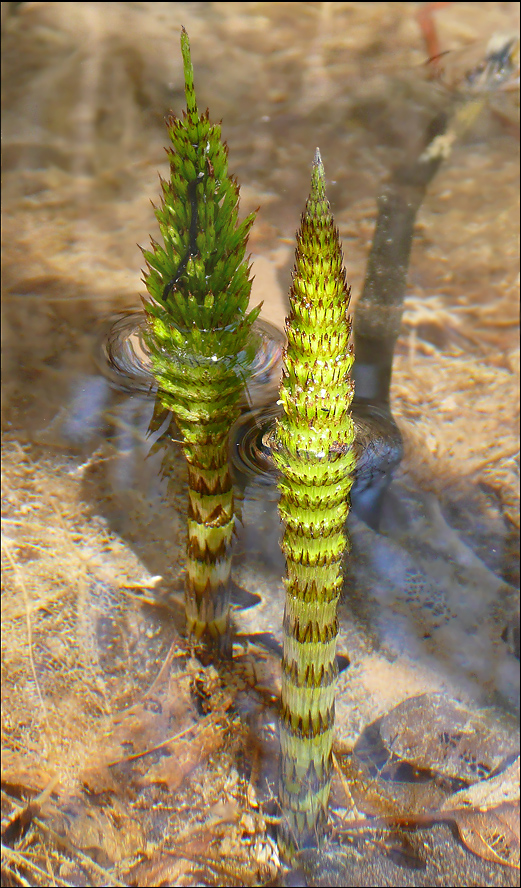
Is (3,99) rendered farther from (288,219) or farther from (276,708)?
(276,708)

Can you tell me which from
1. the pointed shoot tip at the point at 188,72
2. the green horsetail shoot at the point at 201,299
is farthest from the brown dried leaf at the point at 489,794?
the pointed shoot tip at the point at 188,72

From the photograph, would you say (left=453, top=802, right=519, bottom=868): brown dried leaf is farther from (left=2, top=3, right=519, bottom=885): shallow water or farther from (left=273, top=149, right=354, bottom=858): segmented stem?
(left=273, top=149, right=354, bottom=858): segmented stem

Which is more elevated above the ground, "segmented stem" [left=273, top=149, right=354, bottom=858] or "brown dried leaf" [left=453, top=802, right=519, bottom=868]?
"segmented stem" [left=273, top=149, right=354, bottom=858]

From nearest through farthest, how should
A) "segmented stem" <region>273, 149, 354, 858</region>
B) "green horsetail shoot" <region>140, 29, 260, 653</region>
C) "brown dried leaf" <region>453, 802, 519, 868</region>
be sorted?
"segmented stem" <region>273, 149, 354, 858</region> < "green horsetail shoot" <region>140, 29, 260, 653</region> < "brown dried leaf" <region>453, 802, 519, 868</region>

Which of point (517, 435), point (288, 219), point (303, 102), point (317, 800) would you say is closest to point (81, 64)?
point (303, 102)

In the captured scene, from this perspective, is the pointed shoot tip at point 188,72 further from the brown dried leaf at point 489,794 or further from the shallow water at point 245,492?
the brown dried leaf at point 489,794

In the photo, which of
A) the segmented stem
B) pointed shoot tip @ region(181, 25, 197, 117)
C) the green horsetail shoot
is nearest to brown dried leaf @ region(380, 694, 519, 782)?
the segmented stem

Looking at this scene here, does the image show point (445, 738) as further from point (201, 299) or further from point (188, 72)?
point (188, 72)
